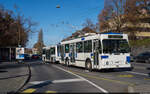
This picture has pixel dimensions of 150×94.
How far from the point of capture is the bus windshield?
1527 cm

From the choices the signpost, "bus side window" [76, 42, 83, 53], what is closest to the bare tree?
the signpost

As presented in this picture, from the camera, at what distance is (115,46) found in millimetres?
15547

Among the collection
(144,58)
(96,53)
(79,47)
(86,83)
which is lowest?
(86,83)

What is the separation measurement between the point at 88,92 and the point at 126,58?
8311mm

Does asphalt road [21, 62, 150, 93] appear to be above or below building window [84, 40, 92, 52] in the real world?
below

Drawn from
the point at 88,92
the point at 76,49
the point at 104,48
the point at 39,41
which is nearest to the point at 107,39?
the point at 104,48

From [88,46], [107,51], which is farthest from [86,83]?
[88,46]

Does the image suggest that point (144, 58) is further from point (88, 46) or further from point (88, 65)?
point (88, 46)

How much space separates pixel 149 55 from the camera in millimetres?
29000

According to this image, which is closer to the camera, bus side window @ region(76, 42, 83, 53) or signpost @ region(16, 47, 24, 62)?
bus side window @ region(76, 42, 83, 53)

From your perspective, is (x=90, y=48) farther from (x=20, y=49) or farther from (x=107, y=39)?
(x=20, y=49)

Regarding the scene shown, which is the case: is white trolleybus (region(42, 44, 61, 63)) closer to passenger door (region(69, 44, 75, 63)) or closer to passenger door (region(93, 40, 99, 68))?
passenger door (region(69, 44, 75, 63))

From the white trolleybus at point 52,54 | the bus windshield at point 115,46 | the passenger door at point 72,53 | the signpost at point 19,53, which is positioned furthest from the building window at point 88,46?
the signpost at point 19,53

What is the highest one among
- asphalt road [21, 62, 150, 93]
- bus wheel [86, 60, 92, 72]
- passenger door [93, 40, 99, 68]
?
passenger door [93, 40, 99, 68]
